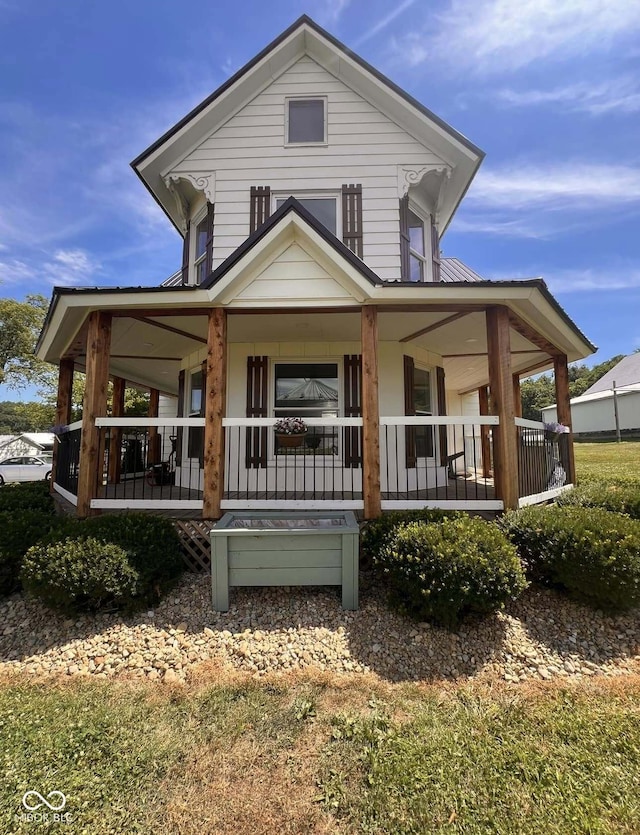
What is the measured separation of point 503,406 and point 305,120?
6.61m

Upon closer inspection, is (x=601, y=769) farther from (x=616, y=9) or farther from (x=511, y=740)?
(x=616, y=9)

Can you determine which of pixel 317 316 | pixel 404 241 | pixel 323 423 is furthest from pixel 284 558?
pixel 404 241

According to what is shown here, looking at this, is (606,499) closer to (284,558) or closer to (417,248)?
(284,558)

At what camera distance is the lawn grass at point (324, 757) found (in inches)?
75.4

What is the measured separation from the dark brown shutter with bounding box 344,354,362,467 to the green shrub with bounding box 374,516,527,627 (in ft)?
9.42

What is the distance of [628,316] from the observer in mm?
49406

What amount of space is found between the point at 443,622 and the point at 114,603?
326cm

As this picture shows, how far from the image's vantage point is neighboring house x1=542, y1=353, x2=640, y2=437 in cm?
2802

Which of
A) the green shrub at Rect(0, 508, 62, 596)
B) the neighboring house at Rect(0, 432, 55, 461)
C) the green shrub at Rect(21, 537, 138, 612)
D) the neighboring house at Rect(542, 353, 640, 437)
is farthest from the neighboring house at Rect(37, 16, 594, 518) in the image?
the neighboring house at Rect(542, 353, 640, 437)

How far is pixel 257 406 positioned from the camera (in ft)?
23.4

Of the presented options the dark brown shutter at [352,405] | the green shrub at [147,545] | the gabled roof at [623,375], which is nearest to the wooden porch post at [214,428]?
the green shrub at [147,545]

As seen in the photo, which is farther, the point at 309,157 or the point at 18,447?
the point at 18,447

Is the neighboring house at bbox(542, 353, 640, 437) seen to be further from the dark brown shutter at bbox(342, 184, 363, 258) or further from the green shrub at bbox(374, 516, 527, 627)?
the green shrub at bbox(374, 516, 527, 627)

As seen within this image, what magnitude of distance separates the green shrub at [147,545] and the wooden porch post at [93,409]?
811mm
